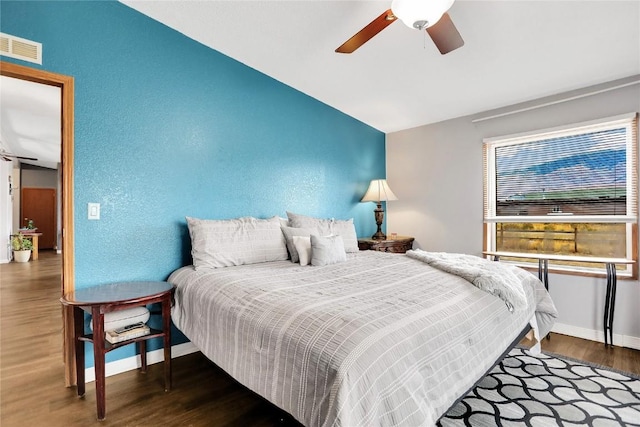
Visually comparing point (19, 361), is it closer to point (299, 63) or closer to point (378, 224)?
point (299, 63)

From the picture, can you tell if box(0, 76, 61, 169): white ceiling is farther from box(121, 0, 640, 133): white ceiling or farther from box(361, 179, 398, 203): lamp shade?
box(361, 179, 398, 203): lamp shade

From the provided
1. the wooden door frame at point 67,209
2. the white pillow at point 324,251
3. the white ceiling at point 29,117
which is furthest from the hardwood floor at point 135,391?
the white ceiling at point 29,117

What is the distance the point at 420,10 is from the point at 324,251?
176 cm

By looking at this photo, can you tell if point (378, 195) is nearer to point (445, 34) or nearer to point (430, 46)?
point (430, 46)

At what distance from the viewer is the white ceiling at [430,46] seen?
2.16 metres

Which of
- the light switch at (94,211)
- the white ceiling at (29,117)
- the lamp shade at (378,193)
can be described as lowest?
the light switch at (94,211)

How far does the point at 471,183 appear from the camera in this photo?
3.70 meters

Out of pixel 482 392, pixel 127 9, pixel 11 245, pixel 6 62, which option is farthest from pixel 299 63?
pixel 11 245

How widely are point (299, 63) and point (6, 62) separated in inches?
83.1

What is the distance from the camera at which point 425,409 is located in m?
1.16

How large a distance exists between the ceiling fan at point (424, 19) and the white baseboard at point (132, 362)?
2.73 metres

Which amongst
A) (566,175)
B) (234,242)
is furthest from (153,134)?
(566,175)

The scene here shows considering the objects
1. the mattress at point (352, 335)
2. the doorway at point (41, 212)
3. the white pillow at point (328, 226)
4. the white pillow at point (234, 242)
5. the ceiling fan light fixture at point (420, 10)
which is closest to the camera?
the mattress at point (352, 335)

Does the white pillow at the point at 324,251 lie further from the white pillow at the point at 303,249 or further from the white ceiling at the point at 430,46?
the white ceiling at the point at 430,46
